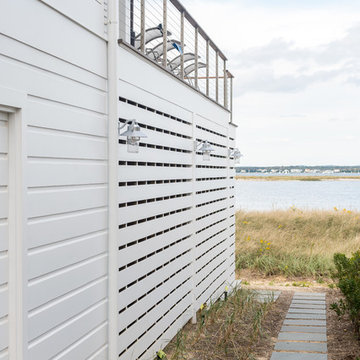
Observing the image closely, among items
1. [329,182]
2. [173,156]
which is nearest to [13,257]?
[173,156]

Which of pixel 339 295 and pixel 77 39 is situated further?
pixel 339 295

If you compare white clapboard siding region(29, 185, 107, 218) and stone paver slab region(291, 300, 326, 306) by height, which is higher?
white clapboard siding region(29, 185, 107, 218)

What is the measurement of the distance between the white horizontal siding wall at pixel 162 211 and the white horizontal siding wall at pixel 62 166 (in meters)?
0.42

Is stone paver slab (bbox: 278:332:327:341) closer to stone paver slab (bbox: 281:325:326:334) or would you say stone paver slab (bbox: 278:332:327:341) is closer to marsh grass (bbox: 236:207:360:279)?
stone paver slab (bbox: 281:325:326:334)

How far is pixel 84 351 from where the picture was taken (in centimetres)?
351

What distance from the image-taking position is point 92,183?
359 cm

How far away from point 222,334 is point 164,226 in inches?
55.9

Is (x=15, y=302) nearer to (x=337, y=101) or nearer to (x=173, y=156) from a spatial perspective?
(x=173, y=156)

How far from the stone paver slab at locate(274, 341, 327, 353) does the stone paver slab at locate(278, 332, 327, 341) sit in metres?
0.16

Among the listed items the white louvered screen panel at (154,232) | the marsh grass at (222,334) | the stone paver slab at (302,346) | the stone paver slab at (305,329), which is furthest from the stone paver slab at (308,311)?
the white louvered screen panel at (154,232)

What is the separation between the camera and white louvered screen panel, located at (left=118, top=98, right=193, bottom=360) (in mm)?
4215

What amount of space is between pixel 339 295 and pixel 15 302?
6.36 m

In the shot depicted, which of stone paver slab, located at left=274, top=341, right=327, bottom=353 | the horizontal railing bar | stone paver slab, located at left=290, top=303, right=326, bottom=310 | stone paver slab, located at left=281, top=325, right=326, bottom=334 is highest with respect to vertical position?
the horizontal railing bar

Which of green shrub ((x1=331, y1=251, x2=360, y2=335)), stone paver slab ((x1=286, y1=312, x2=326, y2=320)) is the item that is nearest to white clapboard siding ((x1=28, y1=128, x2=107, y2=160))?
green shrub ((x1=331, y1=251, x2=360, y2=335))
